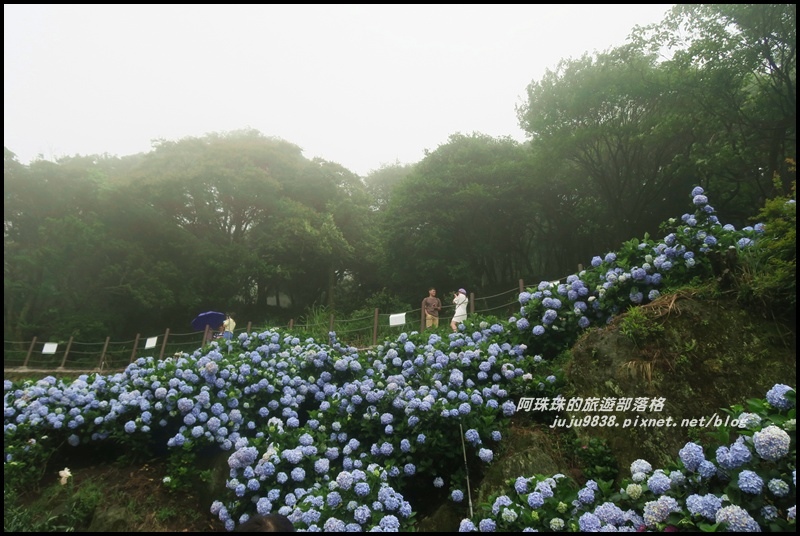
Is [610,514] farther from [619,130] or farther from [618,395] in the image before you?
[619,130]

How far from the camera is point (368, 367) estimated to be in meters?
5.36

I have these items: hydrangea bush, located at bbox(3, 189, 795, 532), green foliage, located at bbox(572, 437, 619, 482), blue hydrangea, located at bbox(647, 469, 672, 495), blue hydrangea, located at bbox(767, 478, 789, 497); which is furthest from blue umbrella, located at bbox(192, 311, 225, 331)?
blue hydrangea, located at bbox(767, 478, 789, 497)

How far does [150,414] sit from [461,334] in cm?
339

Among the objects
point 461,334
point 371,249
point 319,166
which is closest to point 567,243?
point 371,249

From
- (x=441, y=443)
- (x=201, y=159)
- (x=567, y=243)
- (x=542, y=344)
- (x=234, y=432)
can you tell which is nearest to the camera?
(x=441, y=443)

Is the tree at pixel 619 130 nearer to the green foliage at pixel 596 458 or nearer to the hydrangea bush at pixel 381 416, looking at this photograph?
the hydrangea bush at pixel 381 416

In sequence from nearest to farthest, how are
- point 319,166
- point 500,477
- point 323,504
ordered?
point 323,504
point 500,477
point 319,166

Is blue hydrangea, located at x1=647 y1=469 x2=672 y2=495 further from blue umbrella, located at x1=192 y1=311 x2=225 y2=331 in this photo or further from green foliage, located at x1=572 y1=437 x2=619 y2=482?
blue umbrella, located at x1=192 y1=311 x2=225 y2=331

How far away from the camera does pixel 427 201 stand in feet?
66.4

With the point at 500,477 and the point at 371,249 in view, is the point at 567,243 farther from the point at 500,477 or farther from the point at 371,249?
the point at 500,477

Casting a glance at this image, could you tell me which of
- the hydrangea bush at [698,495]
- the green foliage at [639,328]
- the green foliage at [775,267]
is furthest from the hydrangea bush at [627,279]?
the hydrangea bush at [698,495]

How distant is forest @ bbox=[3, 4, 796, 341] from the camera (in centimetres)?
1300

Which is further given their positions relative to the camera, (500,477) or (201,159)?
(201,159)

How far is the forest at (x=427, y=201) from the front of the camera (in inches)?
512
